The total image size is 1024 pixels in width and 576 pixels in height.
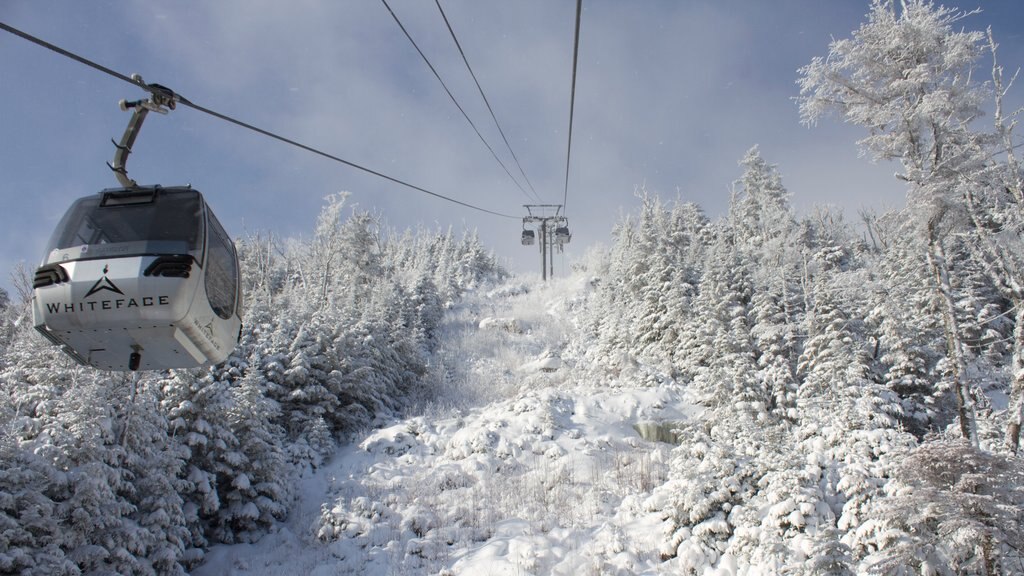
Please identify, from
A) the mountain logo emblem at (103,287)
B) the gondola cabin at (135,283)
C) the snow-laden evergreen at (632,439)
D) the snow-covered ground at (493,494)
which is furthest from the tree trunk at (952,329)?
the mountain logo emblem at (103,287)

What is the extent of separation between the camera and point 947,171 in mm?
11219

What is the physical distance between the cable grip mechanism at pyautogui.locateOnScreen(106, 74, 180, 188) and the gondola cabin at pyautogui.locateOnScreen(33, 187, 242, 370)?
0.34m

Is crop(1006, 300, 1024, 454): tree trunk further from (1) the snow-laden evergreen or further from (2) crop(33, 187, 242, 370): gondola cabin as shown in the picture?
(2) crop(33, 187, 242, 370): gondola cabin

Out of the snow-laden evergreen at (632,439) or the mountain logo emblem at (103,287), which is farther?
the snow-laden evergreen at (632,439)

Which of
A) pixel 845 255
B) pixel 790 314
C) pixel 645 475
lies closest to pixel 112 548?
pixel 645 475

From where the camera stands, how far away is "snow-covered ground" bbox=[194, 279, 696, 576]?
1120cm

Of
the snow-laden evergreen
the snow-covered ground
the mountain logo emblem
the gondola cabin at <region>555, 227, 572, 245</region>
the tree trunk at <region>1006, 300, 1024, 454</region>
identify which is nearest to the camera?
the mountain logo emblem

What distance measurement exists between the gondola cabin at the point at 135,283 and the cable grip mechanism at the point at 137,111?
1.10 ft

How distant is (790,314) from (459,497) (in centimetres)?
2073

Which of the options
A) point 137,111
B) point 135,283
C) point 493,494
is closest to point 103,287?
point 135,283

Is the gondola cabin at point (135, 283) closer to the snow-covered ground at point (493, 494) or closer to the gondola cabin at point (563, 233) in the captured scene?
the snow-covered ground at point (493, 494)

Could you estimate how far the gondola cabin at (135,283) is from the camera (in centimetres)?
516

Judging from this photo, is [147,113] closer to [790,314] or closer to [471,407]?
[471,407]

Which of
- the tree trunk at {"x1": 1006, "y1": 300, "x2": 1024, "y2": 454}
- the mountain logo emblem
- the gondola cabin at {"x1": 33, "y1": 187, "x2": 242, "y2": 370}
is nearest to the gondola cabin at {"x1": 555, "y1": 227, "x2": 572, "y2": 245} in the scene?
the tree trunk at {"x1": 1006, "y1": 300, "x2": 1024, "y2": 454}
